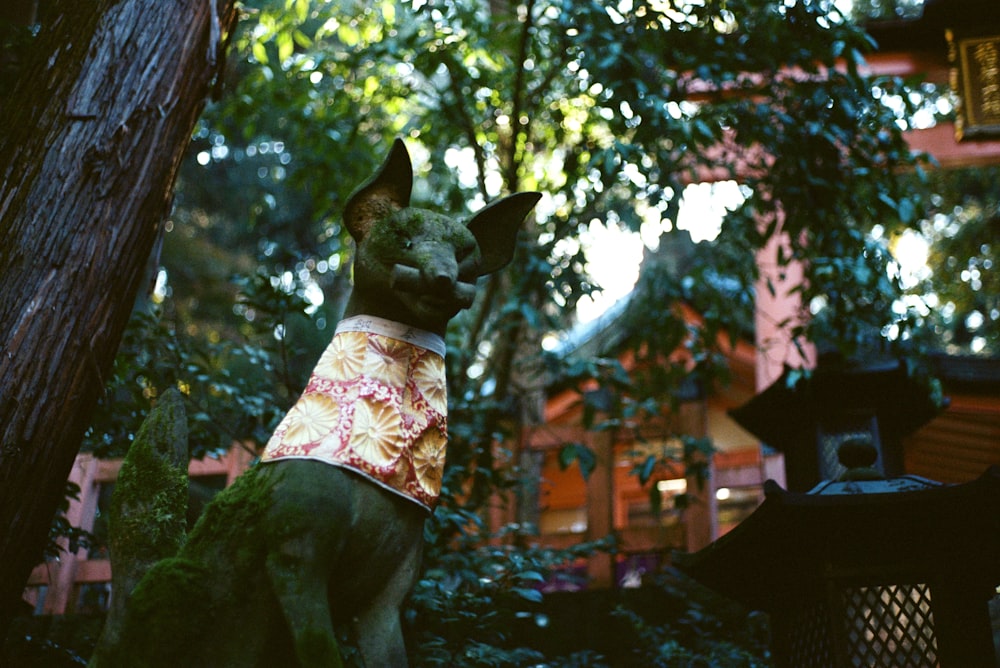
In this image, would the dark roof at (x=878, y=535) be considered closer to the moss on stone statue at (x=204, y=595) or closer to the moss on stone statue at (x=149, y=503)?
the moss on stone statue at (x=204, y=595)

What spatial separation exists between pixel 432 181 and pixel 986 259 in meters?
7.59

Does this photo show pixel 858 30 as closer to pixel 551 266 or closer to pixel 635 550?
pixel 551 266

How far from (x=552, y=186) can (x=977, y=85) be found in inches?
121

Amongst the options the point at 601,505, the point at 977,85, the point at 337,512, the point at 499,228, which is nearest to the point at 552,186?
the point at 601,505

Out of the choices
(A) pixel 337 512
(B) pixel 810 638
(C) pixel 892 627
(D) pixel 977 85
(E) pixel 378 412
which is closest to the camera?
(A) pixel 337 512

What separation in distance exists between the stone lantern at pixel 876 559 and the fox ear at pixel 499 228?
1344mm

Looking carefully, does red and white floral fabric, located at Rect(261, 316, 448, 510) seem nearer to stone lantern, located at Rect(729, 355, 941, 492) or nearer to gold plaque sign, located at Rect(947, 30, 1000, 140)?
stone lantern, located at Rect(729, 355, 941, 492)

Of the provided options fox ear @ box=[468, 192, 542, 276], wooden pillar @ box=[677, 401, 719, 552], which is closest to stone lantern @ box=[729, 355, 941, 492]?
wooden pillar @ box=[677, 401, 719, 552]

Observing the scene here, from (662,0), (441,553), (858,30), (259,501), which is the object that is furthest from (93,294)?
(858,30)

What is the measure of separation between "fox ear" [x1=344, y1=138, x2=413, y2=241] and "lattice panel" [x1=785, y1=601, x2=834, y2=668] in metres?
2.26

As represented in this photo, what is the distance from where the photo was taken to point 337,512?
220cm

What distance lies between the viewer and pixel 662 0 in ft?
18.0

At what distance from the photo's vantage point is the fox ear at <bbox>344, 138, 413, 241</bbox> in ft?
8.86

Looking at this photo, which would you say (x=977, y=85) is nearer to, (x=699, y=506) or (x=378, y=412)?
(x=699, y=506)
